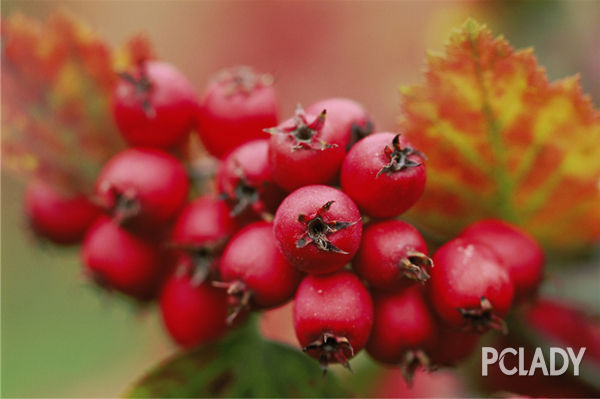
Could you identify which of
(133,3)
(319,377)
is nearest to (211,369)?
(319,377)

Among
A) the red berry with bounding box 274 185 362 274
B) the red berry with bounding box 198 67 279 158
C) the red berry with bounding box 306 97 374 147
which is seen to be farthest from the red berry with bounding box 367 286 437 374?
the red berry with bounding box 198 67 279 158

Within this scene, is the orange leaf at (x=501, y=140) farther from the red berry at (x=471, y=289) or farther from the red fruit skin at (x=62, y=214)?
the red fruit skin at (x=62, y=214)

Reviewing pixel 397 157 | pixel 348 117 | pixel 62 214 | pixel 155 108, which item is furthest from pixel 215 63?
pixel 397 157

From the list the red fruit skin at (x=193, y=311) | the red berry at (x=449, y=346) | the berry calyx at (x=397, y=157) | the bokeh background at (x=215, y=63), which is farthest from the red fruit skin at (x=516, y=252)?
the bokeh background at (x=215, y=63)

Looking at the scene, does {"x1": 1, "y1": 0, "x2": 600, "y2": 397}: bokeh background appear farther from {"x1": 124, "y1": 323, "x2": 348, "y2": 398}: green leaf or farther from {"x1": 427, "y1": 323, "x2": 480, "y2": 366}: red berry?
{"x1": 427, "y1": 323, "x2": 480, "y2": 366}: red berry

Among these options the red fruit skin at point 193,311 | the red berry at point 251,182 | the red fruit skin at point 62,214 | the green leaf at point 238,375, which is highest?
the red fruit skin at point 62,214

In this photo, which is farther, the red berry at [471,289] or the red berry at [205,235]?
the red berry at [205,235]

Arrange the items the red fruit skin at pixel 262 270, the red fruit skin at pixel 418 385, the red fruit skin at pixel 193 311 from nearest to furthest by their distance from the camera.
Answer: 1. the red fruit skin at pixel 262 270
2. the red fruit skin at pixel 193 311
3. the red fruit skin at pixel 418 385

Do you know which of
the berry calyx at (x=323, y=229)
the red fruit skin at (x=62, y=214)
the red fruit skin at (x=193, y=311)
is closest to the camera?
the berry calyx at (x=323, y=229)

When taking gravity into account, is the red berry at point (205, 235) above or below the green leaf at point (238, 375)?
above

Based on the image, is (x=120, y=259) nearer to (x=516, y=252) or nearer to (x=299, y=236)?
(x=299, y=236)

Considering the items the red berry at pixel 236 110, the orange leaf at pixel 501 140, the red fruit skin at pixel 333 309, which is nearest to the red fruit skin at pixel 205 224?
the red berry at pixel 236 110
